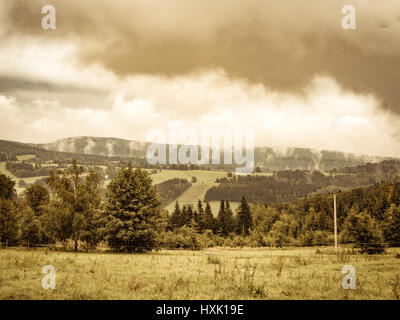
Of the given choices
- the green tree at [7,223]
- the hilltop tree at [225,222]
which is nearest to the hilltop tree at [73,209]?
the green tree at [7,223]

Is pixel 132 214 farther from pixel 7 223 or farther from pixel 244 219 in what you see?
pixel 244 219

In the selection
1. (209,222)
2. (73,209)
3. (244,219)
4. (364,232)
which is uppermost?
(73,209)

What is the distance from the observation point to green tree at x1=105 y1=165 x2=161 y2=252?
4091 centimetres

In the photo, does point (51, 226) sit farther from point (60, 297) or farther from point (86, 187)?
point (60, 297)

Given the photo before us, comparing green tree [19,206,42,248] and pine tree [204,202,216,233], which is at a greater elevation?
green tree [19,206,42,248]

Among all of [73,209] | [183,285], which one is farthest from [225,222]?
[183,285]

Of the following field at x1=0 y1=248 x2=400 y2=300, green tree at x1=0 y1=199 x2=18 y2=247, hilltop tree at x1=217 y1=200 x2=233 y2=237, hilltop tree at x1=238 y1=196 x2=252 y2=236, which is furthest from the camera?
hilltop tree at x1=217 y1=200 x2=233 y2=237

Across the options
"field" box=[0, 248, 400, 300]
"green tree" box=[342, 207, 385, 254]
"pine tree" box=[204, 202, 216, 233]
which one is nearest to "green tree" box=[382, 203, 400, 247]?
"green tree" box=[342, 207, 385, 254]

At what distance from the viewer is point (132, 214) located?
41375 millimetres

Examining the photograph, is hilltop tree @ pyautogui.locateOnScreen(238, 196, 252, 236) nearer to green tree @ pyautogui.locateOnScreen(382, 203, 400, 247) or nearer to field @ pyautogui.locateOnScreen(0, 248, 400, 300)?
green tree @ pyautogui.locateOnScreen(382, 203, 400, 247)

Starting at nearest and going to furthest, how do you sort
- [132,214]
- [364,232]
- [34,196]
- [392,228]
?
[364,232], [132,214], [392,228], [34,196]

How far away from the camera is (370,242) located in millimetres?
37625

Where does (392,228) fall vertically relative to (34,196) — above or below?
below
